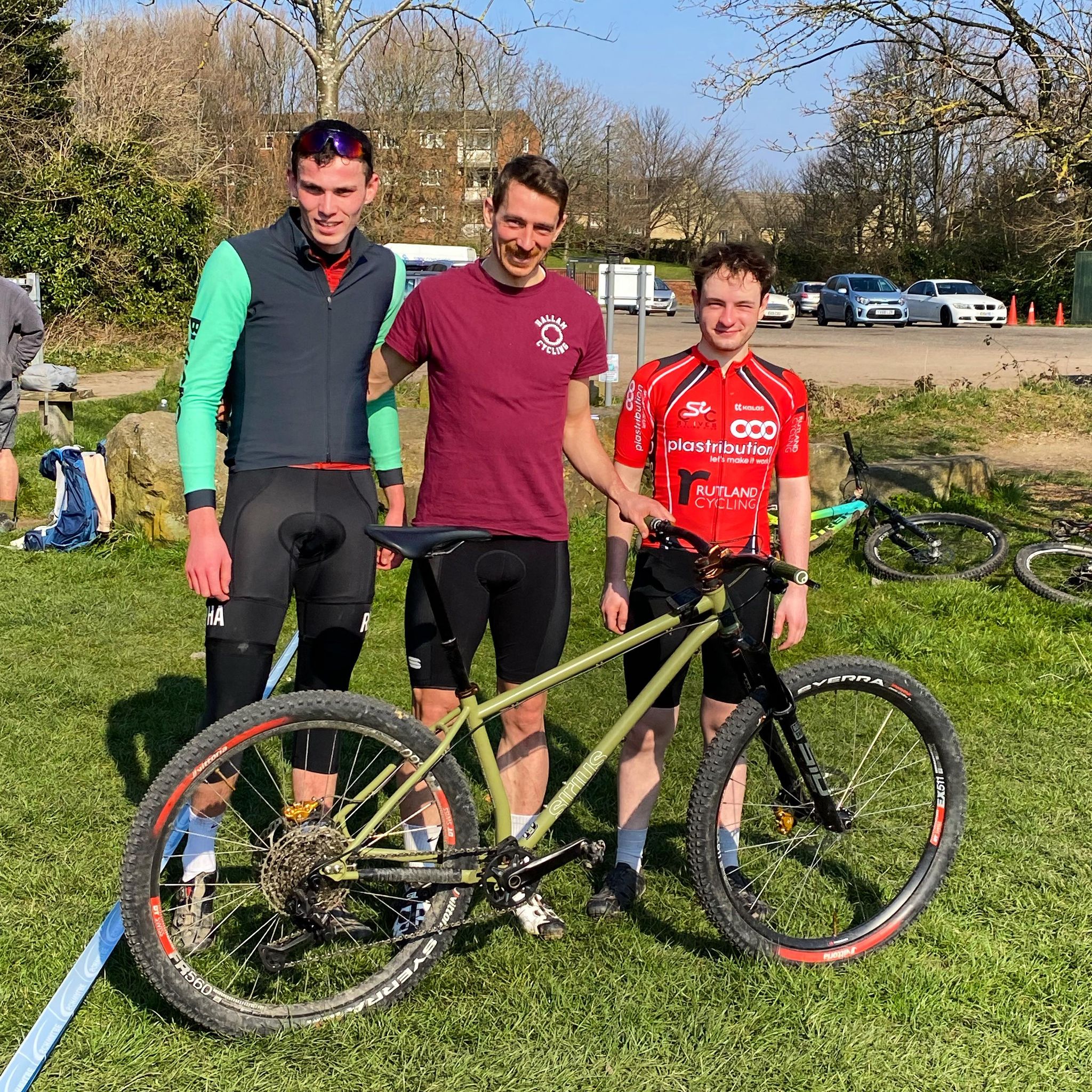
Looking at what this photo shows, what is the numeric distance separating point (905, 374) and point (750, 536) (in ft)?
53.5

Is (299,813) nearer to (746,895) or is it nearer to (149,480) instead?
(746,895)

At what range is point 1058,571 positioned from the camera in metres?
7.28

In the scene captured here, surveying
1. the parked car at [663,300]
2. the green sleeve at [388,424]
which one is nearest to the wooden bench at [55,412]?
the green sleeve at [388,424]

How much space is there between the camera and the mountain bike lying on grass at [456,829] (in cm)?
292

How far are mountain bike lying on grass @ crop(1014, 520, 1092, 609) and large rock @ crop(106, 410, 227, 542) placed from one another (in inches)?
209

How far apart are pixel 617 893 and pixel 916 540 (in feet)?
16.1

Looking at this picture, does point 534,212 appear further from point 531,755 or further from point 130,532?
point 130,532

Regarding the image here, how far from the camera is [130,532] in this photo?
27.9 ft

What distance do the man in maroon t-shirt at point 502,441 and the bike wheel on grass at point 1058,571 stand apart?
14.7ft

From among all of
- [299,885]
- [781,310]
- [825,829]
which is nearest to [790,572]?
[825,829]

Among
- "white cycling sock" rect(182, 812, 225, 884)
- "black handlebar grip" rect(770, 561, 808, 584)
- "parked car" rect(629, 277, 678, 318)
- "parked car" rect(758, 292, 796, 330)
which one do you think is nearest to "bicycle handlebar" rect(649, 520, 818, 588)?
"black handlebar grip" rect(770, 561, 808, 584)

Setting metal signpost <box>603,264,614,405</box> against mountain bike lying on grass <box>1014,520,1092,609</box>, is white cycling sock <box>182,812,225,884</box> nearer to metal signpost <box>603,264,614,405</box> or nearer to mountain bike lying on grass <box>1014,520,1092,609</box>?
mountain bike lying on grass <box>1014,520,1092,609</box>

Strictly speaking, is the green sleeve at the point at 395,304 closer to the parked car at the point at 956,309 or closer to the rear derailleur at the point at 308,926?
the rear derailleur at the point at 308,926

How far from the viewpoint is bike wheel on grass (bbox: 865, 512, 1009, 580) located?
7.70 meters
